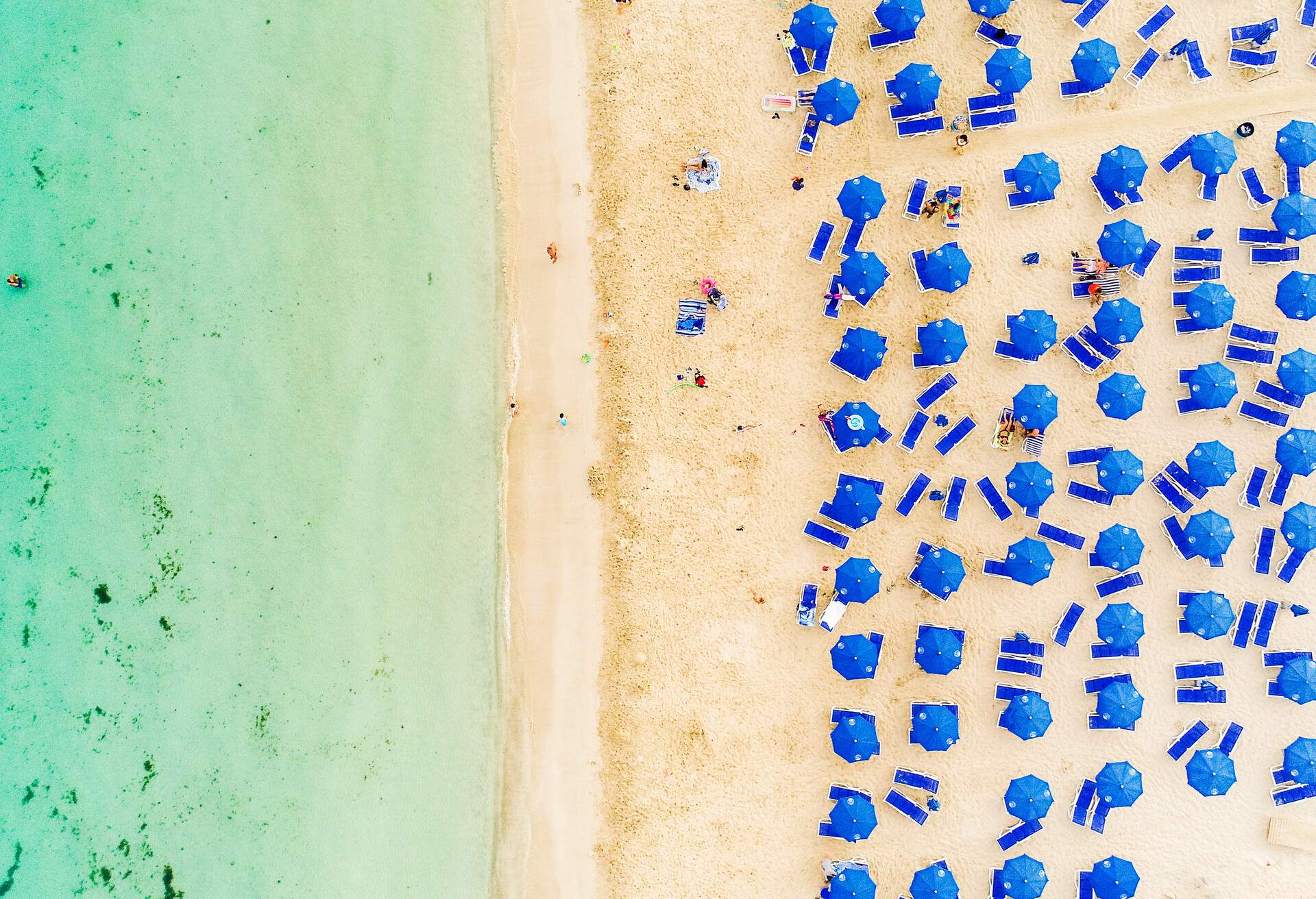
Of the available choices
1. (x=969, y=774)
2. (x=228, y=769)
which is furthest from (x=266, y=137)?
(x=969, y=774)

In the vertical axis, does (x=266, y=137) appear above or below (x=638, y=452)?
above

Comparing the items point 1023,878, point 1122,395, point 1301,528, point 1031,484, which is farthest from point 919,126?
point 1023,878

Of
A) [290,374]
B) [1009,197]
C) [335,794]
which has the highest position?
[1009,197]

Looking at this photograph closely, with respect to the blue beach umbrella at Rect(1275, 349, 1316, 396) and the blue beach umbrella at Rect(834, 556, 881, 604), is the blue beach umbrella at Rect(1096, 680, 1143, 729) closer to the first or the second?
the blue beach umbrella at Rect(834, 556, 881, 604)

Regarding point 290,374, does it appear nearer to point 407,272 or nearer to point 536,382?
point 407,272

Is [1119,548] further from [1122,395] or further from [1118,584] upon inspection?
[1122,395]

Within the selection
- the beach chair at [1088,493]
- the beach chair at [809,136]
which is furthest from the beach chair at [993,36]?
the beach chair at [1088,493]
